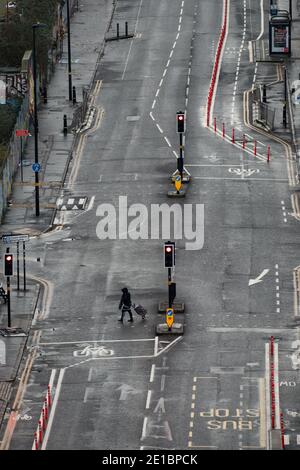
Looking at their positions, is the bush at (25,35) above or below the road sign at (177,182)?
above

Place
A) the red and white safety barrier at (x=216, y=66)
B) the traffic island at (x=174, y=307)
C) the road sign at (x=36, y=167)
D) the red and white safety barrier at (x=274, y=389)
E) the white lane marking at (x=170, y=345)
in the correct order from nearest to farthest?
the red and white safety barrier at (x=274, y=389), the white lane marking at (x=170, y=345), the traffic island at (x=174, y=307), the road sign at (x=36, y=167), the red and white safety barrier at (x=216, y=66)

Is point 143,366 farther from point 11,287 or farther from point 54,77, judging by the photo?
point 54,77

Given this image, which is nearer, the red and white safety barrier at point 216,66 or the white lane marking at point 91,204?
the white lane marking at point 91,204

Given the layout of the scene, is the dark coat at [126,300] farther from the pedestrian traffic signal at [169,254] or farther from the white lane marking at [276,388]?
the white lane marking at [276,388]

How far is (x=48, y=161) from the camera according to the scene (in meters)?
120

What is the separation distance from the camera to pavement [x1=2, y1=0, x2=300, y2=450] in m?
79.8

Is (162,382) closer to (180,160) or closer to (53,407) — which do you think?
(53,407)

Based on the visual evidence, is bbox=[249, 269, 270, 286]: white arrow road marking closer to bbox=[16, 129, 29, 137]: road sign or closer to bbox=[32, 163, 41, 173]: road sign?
bbox=[32, 163, 41, 173]: road sign

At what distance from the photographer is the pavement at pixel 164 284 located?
7975cm

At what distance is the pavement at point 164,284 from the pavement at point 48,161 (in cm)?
86

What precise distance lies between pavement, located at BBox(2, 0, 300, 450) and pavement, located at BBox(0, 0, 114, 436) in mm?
862

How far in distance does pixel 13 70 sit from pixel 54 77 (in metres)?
5.11

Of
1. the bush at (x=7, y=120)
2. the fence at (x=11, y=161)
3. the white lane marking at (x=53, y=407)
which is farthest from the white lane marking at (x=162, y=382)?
the bush at (x=7, y=120)

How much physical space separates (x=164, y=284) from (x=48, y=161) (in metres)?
25.6
